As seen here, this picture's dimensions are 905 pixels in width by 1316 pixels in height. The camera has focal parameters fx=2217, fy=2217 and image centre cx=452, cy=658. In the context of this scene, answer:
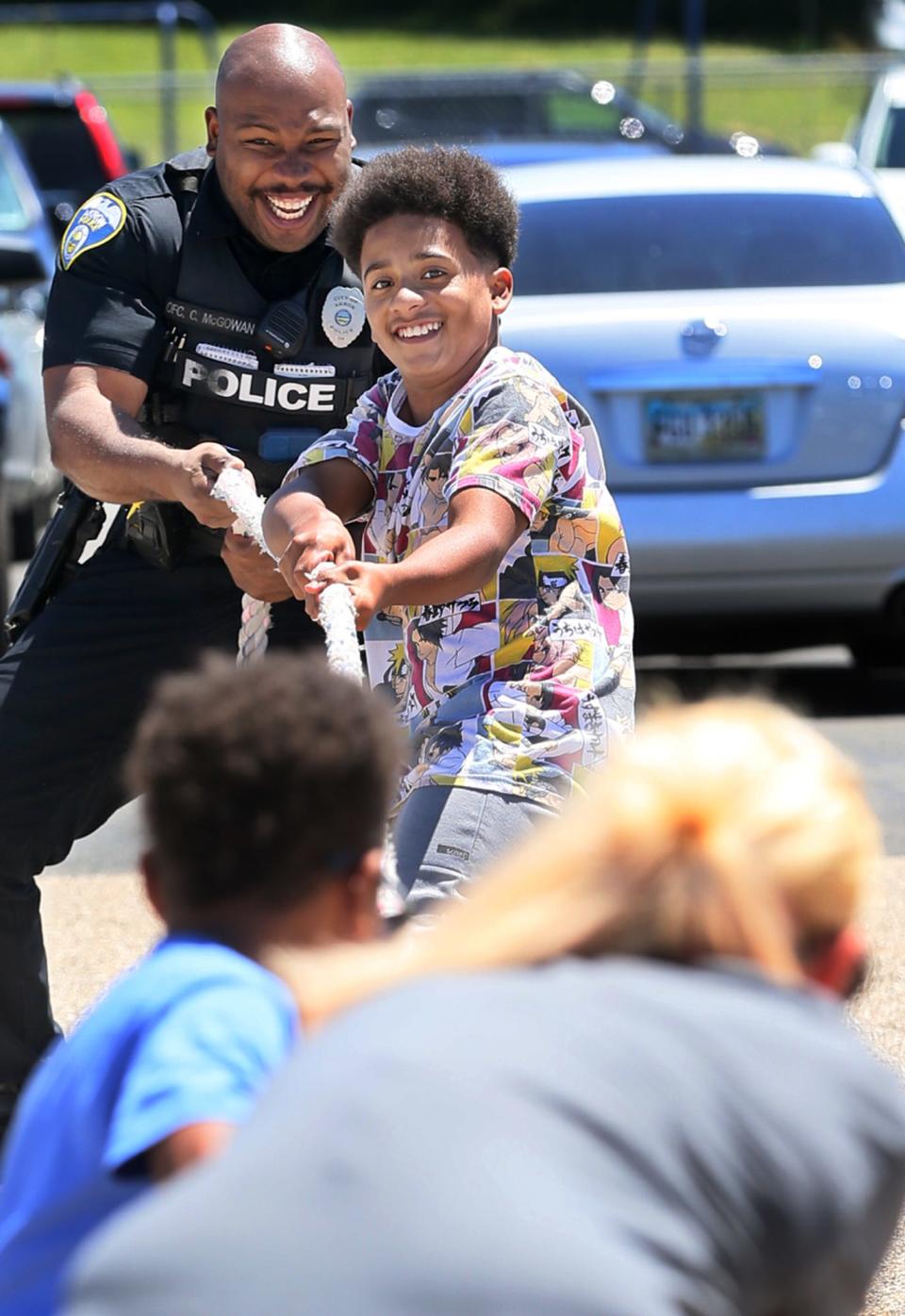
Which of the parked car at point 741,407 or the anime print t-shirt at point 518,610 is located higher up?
the anime print t-shirt at point 518,610

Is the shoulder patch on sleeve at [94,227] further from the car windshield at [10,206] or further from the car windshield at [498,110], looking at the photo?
the car windshield at [498,110]

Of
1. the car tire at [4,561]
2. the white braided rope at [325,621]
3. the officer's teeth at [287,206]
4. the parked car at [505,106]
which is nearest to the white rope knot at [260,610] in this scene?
the white braided rope at [325,621]

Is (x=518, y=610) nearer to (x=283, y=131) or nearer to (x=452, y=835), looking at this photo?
(x=452, y=835)

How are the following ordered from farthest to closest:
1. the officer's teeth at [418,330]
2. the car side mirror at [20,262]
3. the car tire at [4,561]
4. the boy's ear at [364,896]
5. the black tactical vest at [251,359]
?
the car side mirror at [20,262] → the car tire at [4,561] → the black tactical vest at [251,359] → the officer's teeth at [418,330] → the boy's ear at [364,896]

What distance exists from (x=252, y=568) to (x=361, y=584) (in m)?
0.69

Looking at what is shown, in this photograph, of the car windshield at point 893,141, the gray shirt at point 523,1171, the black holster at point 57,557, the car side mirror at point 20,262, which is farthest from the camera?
the car windshield at point 893,141

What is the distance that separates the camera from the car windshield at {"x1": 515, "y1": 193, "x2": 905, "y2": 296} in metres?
7.17

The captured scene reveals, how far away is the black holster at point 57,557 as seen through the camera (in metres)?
4.09

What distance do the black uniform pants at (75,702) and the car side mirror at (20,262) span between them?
716 centimetres

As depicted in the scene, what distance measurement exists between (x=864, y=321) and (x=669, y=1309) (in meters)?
5.71

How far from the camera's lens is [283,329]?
3.88 meters

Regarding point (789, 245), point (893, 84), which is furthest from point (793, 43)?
point (789, 245)

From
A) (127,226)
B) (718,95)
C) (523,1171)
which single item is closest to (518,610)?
(127,226)

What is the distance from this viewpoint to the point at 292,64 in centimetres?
380
